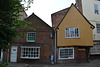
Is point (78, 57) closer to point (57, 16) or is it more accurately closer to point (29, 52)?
point (29, 52)

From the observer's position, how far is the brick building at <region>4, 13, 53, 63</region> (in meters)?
15.9

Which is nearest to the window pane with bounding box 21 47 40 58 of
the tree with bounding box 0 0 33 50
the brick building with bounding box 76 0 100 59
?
the brick building with bounding box 76 0 100 59

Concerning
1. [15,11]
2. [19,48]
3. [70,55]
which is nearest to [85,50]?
[70,55]

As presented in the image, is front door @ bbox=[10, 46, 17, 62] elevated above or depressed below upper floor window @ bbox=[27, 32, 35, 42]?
below

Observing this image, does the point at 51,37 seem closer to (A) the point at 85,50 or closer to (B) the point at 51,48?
(B) the point at 51,48

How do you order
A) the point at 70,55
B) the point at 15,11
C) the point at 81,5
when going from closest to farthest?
the point at 15,11, the point at 70,55, the point at 81,5

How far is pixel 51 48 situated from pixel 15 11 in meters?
10.9

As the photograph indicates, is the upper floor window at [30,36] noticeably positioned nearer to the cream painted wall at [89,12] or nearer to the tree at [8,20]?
the cream painted wall at [89,12]

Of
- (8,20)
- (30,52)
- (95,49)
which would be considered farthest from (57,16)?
(8,20)

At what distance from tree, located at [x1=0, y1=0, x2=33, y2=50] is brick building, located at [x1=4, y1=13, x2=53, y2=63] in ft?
33.9

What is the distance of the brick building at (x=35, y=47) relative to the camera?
1592 centimetres

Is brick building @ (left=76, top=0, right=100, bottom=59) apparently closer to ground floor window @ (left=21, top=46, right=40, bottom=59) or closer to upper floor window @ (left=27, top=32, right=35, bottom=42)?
upper floor window @ (left=27, top=32, right=35, bottom=42)

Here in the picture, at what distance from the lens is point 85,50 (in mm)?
16203

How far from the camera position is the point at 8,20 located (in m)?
5.59
